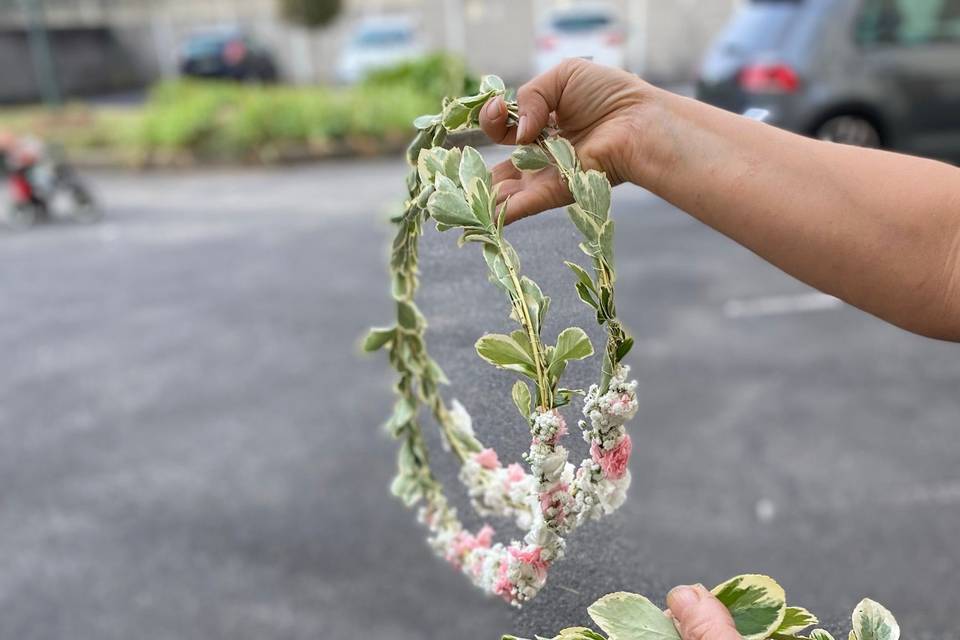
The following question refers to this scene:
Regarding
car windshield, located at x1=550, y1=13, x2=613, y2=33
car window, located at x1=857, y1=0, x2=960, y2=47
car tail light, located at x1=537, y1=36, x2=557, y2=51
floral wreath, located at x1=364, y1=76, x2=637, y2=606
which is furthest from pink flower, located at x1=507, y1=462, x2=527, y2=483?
car windshield, located at x1=550, y1=13, x2=613, y2=33

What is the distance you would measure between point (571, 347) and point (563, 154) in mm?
216

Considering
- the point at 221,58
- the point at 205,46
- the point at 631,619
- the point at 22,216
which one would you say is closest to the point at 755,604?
the point at 631,619

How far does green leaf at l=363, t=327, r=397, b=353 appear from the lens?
1.16 metres

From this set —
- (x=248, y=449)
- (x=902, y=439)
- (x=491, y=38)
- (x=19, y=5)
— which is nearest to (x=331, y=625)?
(x=248, y=449)

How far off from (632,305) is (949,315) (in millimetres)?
3894

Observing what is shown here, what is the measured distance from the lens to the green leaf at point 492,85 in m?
0.95

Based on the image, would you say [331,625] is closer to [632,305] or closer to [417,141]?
[417,141]

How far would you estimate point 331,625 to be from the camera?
8.28 feet

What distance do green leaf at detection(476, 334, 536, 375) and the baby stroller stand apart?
8.01 m

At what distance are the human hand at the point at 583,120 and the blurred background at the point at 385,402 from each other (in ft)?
0.14

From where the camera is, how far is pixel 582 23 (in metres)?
14.1

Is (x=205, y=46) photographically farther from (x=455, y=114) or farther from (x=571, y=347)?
(x=571, y=347)

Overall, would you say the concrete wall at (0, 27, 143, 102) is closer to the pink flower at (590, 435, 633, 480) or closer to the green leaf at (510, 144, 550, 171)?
the green leaf at (510, 144, 550, 171)

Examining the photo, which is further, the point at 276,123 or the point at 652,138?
the point at 276,123
